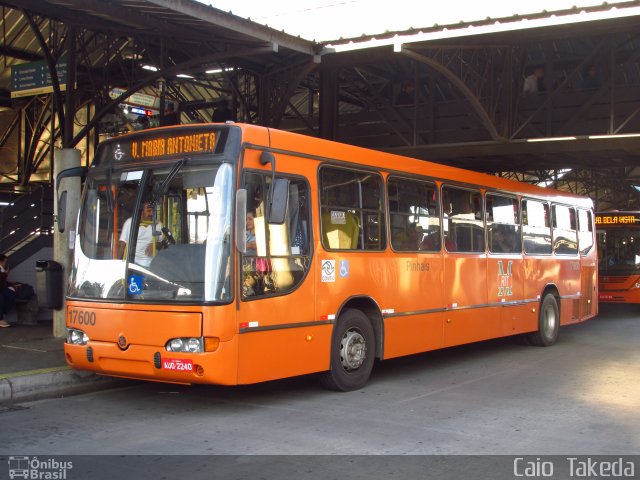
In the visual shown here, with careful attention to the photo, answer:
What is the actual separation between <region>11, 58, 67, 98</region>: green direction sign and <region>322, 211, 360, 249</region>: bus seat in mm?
7762

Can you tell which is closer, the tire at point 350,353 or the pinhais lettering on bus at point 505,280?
the tire at point 350,353

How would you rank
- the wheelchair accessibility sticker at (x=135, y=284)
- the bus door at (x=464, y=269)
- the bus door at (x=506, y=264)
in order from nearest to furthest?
the wheelchair accessibility sticker at (x=135, y=284) < the bus door at (x=464, y=269) < the bus door at (x=506, y=264)

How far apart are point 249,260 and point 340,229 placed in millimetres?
1685

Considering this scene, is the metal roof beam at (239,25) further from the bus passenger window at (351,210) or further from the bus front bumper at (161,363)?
the bus front bumper at (161,363)

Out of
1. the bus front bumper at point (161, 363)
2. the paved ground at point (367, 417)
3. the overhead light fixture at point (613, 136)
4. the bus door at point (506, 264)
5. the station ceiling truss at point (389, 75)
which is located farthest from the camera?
the overhead light fixture at point (613, 136)

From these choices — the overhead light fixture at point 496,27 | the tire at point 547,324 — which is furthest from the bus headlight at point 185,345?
the tire at point 547,324

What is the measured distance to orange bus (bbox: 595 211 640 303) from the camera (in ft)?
70.0

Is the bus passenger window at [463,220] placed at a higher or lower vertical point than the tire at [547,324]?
higher

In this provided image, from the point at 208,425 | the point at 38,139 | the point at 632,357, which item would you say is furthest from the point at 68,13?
the point at 38,139

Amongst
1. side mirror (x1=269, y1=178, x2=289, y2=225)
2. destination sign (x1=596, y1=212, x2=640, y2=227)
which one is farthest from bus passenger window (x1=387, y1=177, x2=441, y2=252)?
destination sign (x1=596, y1=212, x2=640, y2=227)

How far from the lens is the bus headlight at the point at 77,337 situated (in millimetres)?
7621

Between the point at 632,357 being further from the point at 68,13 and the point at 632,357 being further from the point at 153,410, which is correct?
the point at 68,13

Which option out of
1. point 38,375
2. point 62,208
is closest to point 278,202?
point 62,208

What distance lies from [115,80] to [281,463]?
647 inches
